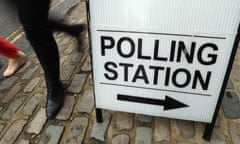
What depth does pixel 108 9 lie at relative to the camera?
153cm

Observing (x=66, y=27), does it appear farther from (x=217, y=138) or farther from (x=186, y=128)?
(x=217, y=138)

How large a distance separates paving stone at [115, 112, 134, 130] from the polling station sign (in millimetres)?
239

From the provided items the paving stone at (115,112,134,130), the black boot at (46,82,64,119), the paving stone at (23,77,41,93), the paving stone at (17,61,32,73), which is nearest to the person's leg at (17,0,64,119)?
the black boot at (46,82,64,119)

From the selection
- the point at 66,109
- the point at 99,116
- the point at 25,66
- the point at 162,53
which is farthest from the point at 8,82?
the point at 162,53

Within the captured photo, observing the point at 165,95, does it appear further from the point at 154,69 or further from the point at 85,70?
the point at 85,70

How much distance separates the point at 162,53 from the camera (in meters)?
1.62

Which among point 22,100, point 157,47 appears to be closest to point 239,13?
point 157,47

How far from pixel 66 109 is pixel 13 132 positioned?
52 cm

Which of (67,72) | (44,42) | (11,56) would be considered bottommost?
(67,72)

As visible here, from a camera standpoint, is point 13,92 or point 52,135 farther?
point 13,92

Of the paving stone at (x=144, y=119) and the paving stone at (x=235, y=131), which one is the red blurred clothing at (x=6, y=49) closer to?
the paving stone at (x=144, y=119)

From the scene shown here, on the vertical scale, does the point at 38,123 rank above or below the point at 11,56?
below

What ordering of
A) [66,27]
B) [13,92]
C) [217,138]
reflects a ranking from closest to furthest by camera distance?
1. [217,138]
2. [13,92]
3. [66,27]

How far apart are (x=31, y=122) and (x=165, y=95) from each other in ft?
4.33
